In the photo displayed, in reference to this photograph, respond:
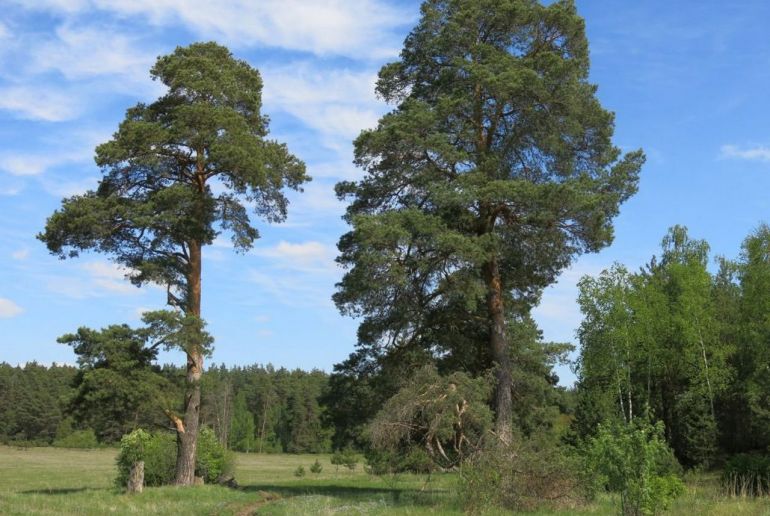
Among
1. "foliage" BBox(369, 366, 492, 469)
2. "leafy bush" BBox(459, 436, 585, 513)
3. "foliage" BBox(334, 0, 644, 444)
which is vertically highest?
"foliage" BBox(334, 0, 644, 444)

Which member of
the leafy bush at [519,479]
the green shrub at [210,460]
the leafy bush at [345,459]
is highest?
the leafy bush at [519,479]

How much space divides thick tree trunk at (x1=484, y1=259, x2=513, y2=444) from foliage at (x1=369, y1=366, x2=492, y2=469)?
4.13ft

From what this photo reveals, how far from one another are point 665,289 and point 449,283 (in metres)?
27.9

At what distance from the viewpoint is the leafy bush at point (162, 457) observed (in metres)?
26.9

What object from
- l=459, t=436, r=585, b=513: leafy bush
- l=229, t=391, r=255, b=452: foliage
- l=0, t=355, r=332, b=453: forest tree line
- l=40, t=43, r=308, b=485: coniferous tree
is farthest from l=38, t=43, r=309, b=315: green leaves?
l=229, t=391, r=255, b=452: foliage

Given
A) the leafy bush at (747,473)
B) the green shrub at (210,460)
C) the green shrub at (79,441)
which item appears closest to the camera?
the leafy bush at (747,473)

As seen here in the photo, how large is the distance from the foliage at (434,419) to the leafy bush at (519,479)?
3.66ft

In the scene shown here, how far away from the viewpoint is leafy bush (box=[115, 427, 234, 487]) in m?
26.9

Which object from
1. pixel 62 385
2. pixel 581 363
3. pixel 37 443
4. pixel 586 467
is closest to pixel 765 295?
pixel 581 363

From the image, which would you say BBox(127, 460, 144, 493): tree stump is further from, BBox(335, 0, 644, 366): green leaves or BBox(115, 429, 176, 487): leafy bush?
BBox(335, 0, 644, 366): green leaves

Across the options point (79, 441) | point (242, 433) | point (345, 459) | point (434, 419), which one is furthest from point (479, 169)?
point (79, 441)

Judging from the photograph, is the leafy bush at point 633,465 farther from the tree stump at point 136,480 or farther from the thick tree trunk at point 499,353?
the tree stump at point 136,480

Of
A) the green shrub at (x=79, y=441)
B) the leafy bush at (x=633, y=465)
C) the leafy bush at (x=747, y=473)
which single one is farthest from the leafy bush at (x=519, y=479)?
the green shrub at (x=79, y=441)

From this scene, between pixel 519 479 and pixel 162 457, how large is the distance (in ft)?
56.6
